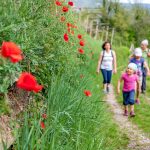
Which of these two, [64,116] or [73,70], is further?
[73,70]

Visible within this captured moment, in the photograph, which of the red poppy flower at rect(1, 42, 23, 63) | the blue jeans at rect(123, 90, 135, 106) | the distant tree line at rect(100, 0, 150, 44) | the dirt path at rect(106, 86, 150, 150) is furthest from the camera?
the distant tree line at rect(100, 0, 150, 44)

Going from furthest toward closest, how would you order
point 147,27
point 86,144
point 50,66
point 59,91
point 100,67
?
point 147,27 → point 100,67 → point 50,66 → point 59,91 → point 86,144

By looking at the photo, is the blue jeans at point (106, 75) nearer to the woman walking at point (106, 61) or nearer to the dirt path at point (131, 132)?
the woman walking at point (106, 61)

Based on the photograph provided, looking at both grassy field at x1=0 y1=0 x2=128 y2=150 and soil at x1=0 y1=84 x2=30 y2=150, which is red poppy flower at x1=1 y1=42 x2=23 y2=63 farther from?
soil at x1=0 y1=84 x2=30 y2=150

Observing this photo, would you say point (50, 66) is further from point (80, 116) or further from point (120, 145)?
point (120, 145)

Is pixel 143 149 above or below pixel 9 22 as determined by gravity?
below

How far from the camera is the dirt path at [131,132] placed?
681 centimetres

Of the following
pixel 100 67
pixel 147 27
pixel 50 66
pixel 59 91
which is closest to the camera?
pixel 59 91

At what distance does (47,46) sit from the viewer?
5.32 m

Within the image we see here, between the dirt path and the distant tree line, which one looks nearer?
the dirt path

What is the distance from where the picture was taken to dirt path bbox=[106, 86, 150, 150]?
681 cm

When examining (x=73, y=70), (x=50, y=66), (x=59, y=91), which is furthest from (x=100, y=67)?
(x=59, y=91)

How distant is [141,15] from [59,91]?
60.3m

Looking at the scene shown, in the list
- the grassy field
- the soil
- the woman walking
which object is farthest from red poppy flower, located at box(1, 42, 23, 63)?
the woman walking
